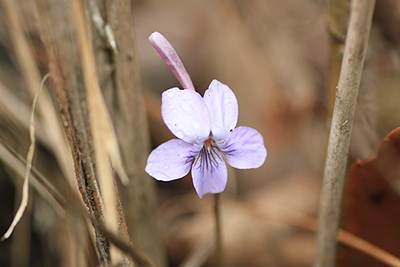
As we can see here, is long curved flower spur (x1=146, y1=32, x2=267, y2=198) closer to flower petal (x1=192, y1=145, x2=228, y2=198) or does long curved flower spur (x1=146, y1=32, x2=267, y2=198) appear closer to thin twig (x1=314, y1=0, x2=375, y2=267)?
flower petal (x1=192, y1=145, x2=228, y2=198)

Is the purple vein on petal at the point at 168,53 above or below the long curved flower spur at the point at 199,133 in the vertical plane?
above

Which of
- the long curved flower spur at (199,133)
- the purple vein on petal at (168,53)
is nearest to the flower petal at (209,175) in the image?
the long curved flower spur at (199,133)

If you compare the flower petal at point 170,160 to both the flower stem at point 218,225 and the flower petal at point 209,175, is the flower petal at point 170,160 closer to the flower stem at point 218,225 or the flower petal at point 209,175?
the flower petal at point 209,175

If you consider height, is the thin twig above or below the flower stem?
above

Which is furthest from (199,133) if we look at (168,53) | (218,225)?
(218,225)

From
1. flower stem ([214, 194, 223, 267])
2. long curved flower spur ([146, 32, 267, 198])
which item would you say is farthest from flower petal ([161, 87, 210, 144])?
flower stem ([214, 194, 223, 267])

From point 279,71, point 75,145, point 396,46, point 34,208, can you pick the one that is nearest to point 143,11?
point 279,71

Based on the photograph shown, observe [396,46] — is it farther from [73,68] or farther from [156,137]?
[156,137]
